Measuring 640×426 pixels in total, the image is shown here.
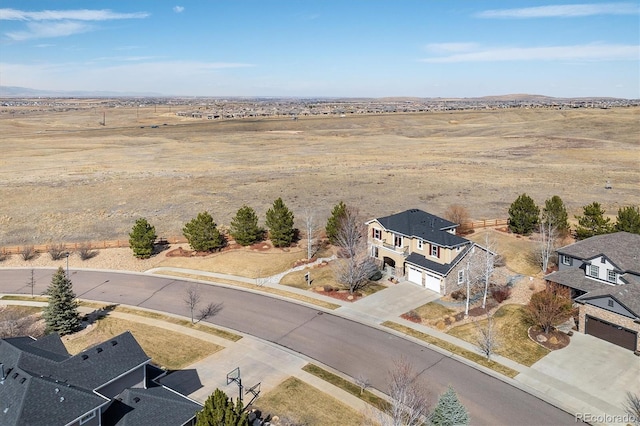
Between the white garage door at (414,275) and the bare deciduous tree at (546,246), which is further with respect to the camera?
the bare deciduous tree at (546,246)

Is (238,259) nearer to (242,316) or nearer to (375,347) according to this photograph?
(242,316)

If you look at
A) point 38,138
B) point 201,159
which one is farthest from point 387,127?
point 38,138

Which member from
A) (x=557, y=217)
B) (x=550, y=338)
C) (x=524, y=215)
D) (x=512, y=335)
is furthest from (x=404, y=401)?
(x=524, y=215)

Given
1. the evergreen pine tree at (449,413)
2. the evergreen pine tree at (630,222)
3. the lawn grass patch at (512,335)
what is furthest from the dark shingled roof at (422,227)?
the evergreen pine tree at (449,413)

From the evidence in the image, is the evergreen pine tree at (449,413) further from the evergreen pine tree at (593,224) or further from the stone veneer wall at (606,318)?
the evergreen pine tree at (593,224)

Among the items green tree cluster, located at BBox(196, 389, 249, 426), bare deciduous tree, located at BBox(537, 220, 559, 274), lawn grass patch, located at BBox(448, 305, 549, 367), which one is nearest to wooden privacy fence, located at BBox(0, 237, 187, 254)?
lawn grass patch, located at BBox(448, 305, 549, 367)
